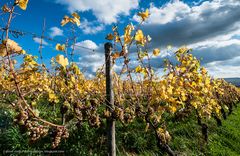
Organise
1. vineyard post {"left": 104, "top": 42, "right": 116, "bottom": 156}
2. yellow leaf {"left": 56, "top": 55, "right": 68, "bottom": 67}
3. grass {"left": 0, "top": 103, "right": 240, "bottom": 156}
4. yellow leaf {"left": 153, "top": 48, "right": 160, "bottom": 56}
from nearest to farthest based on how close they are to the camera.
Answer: yellow leaf {"left": 56, "top": 55, "right": 68, "bottom": 67}
vineyard post {"left": 104, "top": 42, "right": 116, "bottom": 156}
yellow leaf {"left": 153, "top": 48, "right": 160, "bottom": 56}
grass {"left": 0, "top": 103, "right": 240, "bottom": 156}

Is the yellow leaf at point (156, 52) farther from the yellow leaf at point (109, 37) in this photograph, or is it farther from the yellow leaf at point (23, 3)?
the yellow leaf at point (23, 3)

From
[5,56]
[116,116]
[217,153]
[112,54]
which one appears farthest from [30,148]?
[217,153]

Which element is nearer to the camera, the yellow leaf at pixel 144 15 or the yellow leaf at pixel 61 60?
the yellow leaf at pixel 61 60

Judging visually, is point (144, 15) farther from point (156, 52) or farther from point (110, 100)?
point (110, 100)

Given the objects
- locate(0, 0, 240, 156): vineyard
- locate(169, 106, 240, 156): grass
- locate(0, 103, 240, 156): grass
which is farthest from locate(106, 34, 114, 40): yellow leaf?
locate(169, 106, 240, 156): grass

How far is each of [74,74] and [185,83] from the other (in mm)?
2355

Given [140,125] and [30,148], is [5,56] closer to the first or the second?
[30,148]

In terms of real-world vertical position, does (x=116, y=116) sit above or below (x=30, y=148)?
above

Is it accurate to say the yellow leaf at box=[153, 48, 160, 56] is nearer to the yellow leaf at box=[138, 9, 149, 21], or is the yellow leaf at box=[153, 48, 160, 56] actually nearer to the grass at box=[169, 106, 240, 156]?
the yellow leaf at box=[138, 9, 149, 21]

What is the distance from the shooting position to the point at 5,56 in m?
2.57

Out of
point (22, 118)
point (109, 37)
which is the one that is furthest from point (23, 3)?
point (109, 37)

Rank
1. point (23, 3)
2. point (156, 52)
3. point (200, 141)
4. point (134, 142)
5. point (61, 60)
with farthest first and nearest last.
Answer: point (200, 141)
point (134, 142)
point (156, 52)
point (61, 60)
point (23, 3)

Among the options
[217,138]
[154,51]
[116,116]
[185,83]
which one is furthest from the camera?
[217,138]

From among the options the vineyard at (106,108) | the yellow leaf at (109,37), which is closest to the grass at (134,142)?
the vineyard at (106,108)
